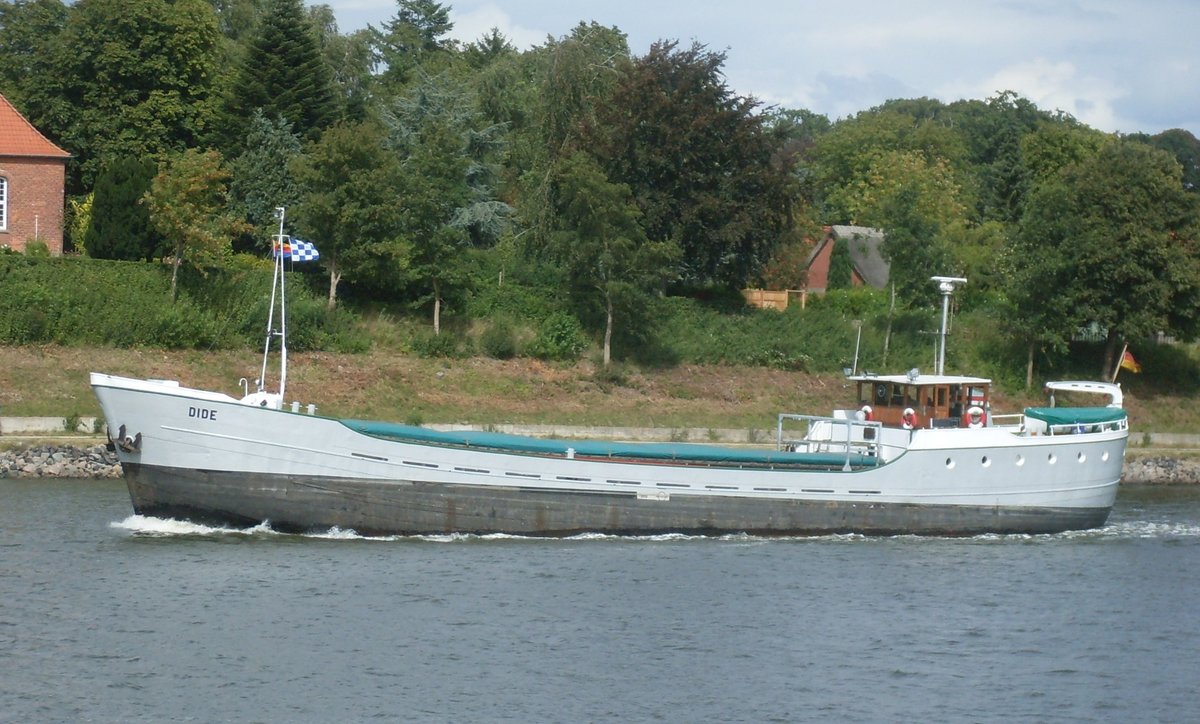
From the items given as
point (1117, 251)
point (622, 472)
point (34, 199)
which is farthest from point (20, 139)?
point (1117, 251)

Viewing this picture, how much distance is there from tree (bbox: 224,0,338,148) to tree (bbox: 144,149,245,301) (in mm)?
9968

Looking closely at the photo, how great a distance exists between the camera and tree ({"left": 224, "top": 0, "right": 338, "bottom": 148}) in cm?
6275

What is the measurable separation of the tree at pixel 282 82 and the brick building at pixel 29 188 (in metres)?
7.86

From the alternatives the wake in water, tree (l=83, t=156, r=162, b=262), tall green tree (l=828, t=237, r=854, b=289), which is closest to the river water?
the wake in water

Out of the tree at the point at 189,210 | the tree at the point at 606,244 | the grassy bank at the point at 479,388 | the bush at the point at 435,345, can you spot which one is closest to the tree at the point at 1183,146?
the grassy bank at the point at 479,388

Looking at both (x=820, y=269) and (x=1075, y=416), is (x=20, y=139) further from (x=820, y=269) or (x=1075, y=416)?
(x=1075, y=416)

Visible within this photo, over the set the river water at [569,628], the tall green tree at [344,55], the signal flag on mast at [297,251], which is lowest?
the river water at [569,628]

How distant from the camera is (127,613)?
25.1 m

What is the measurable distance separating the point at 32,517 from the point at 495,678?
49.8ft

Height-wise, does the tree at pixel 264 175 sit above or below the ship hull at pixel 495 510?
above

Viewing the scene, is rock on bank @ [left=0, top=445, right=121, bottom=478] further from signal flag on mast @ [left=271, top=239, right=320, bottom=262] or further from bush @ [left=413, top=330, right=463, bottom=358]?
bush @ [left=413, top=330, right=463, bottom=358]

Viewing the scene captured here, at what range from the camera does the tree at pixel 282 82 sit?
62.8m

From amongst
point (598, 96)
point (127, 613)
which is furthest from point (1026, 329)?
point (127, 613)

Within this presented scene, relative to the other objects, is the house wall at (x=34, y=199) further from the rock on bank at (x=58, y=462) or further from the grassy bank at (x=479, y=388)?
the rock on bank at (x=58, y=462)
